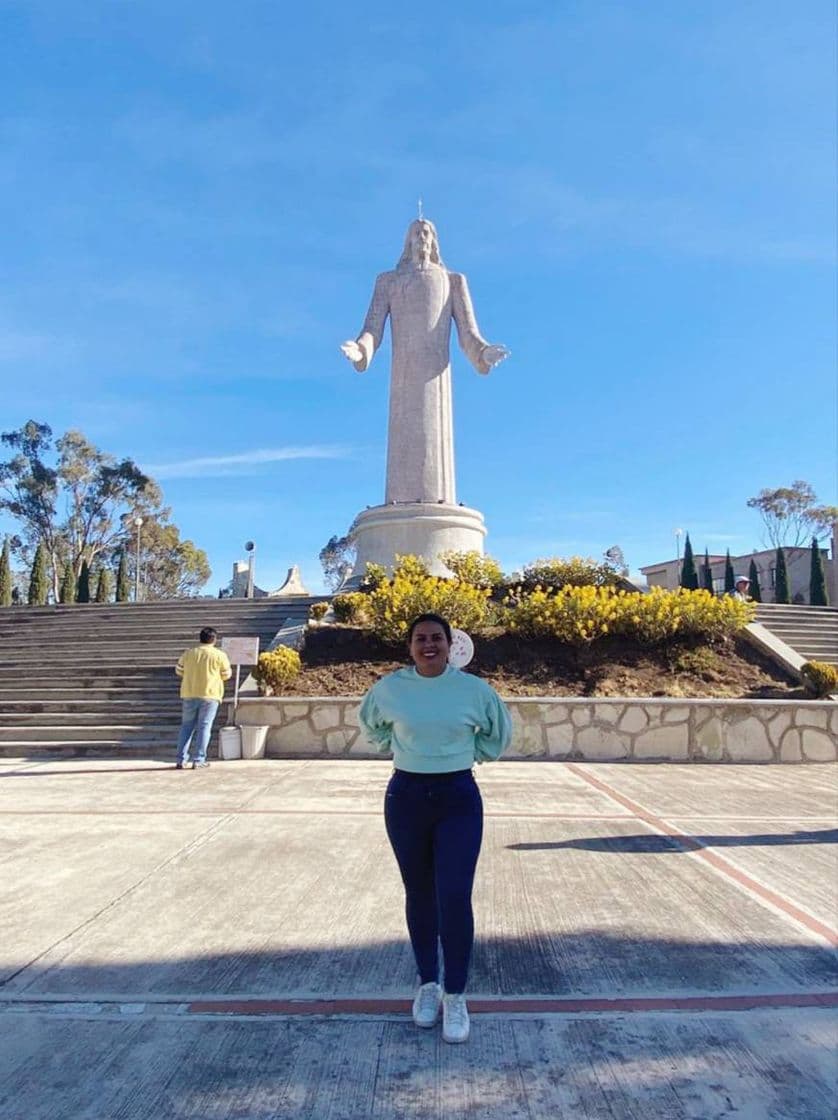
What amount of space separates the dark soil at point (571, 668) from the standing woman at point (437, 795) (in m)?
7.93

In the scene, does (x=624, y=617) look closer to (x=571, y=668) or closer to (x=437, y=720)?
(x=571, y=668)

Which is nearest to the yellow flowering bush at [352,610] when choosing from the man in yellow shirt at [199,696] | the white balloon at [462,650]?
the man in yellow shirt at [199,696]

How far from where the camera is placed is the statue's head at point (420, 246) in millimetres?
20484

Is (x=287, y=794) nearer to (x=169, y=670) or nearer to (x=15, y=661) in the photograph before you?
(x=169, y=670)

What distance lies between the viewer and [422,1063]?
262 cm

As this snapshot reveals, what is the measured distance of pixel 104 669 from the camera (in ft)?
43.1

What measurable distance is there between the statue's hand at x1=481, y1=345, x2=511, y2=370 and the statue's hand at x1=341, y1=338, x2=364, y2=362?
2839mm

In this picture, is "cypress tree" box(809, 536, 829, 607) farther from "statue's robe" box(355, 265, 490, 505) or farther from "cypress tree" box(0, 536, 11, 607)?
"cypress tree" box(0, 536, 11, 607)

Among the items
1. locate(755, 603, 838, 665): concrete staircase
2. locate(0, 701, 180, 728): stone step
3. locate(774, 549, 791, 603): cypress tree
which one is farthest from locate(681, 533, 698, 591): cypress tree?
locate(0, 701, 180, 728): stone step

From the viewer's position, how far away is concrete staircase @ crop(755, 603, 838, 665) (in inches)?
597

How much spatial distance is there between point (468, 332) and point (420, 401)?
2150 millimetres

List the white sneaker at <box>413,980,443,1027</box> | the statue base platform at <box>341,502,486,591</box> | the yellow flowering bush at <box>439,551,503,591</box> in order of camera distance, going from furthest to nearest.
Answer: the statue base platform at <box>341,502,486,591</box> < the yellow flowering bush at <box>439,551,503,591</box> < the white sneaker at <box>413,980,443,1027</box>

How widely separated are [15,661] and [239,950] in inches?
485

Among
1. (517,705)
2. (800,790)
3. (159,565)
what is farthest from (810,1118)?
(159,565)
